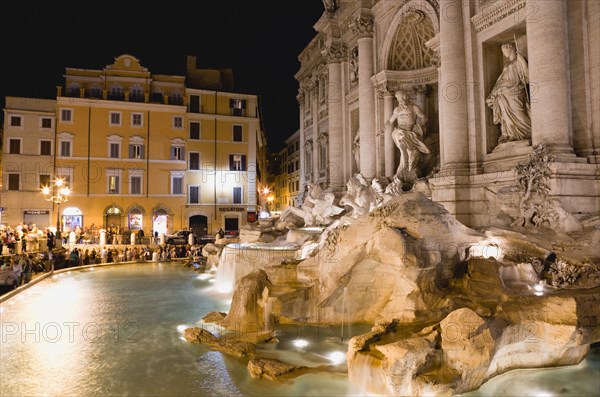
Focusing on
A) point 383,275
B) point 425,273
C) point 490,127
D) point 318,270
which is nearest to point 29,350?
point 318,270

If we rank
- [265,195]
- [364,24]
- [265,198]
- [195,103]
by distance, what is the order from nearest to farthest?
[364,24]
[195,103]
[265,195]
[265,198]

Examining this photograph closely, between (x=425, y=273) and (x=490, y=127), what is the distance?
22.2 ft

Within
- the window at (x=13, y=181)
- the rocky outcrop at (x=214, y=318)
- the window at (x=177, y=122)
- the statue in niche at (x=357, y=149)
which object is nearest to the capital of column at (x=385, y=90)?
the statue in niche at (x=357, y=149)

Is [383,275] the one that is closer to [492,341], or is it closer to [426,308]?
[426,308]

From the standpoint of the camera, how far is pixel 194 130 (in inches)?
1335

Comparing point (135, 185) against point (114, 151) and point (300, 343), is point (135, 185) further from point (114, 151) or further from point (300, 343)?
point (300, 343)

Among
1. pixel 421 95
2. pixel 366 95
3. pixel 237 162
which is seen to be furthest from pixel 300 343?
pixel 237 162

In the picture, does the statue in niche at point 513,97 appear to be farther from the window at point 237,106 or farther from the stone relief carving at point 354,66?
the window at point 237,106

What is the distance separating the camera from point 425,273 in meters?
7.07

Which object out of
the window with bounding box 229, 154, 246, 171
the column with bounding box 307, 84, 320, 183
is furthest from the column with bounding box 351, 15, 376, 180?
the window with bounding box 229, 154, 246, 171

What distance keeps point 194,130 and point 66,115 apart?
353 inches

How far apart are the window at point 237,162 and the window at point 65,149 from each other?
38.1 ft

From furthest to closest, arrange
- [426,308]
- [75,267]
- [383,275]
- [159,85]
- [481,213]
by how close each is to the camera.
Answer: [159,85], [75,267], [481,213], [383,275], [426,308]

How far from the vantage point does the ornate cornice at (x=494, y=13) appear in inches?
431
